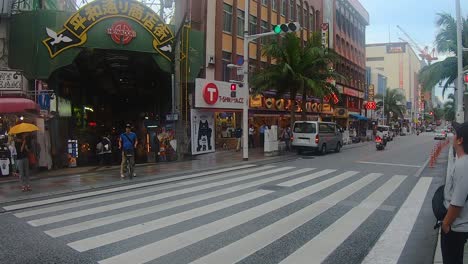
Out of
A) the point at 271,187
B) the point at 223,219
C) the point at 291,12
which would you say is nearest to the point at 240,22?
the point at 291,12

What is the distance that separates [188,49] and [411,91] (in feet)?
409

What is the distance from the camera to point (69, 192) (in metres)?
12.5

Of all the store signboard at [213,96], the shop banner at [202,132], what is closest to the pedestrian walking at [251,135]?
the store signboard at [213,96]

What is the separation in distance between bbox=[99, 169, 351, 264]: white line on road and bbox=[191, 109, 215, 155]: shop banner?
14754 millimetres

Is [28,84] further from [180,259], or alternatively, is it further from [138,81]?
[180,259]

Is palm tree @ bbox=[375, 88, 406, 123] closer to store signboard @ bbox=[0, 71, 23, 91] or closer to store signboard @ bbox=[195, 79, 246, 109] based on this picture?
store signboard @ bbox=[195, 79, 246, 109]

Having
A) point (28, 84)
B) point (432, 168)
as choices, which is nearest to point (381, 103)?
point (432, 168)

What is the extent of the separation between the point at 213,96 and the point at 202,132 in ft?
7.40

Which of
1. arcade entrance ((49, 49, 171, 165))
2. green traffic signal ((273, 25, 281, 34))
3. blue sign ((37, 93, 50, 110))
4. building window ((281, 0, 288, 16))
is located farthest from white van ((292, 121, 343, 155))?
building window ((281, 0, 288, 16))

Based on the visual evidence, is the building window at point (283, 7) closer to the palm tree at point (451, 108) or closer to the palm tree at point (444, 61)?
the palm tree at point (444, 61)

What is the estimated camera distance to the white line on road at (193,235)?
20.6 ft

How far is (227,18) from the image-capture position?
30.5 metres

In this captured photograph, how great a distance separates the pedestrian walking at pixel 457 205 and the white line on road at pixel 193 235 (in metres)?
3.85

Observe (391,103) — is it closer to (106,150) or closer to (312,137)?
(312,137)
